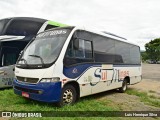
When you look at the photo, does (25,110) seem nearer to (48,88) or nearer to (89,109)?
(48,88)

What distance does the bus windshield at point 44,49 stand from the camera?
6.48 meters

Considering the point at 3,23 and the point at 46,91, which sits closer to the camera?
the point at 46,91

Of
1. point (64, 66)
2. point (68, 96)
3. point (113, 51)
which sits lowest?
Answer: point (68, 96)

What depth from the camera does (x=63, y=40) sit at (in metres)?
6.77

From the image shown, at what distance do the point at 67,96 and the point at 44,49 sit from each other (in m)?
1.67

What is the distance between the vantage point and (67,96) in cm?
673

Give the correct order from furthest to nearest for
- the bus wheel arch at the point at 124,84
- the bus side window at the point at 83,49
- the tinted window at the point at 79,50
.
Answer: the bus wheel arch at the point at 124,84
the bus side window at the point at 83,49
the tinted window at the point at 79,50

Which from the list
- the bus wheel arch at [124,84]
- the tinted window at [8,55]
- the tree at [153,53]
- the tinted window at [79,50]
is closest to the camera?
the tinted window at [79,50]

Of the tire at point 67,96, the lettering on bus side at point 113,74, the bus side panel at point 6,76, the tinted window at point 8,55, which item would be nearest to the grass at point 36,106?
the tire at point 67,96

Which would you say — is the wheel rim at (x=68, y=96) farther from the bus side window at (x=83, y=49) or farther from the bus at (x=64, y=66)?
the bus side window at (x=83, y=49)

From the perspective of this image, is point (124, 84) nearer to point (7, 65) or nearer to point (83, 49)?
point (83, 49)

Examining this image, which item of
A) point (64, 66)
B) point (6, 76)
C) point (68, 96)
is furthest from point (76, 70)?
point (6, 76)

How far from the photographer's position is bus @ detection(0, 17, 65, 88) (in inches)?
366

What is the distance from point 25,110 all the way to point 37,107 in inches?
14.4
